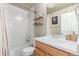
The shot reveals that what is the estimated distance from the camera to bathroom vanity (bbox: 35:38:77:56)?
4.04ft

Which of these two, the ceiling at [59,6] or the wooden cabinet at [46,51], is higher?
the ceiling at [59,6]

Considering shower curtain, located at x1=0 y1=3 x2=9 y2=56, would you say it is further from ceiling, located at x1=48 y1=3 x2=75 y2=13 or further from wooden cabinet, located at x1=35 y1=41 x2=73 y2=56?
ceiling, located at x1=48 y1=3 x2=75 y2=13

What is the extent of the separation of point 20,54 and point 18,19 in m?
0.50

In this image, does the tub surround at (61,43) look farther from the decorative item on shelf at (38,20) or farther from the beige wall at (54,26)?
the decorative item on shelf at (38,20)

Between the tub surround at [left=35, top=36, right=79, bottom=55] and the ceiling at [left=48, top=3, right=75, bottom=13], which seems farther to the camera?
the ceiling at [left=48, top=3, right=75, bottom=13]

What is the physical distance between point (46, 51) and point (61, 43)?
0.80ft

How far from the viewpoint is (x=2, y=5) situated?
130cm

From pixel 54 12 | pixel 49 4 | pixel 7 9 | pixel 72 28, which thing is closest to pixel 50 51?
pixel 72 28

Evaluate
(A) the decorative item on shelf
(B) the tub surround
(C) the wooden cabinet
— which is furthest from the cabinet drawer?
(A) the decorative item on shelf

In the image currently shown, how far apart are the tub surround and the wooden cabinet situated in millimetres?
42

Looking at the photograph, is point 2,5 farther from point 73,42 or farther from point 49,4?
point 73,42

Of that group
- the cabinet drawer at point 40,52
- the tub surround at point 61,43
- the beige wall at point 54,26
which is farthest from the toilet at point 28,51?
the beige wall at point 54,26

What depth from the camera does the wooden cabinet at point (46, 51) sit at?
1279 mm

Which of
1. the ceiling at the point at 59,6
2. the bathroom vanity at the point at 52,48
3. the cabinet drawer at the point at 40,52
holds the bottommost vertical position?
the cabinet drawer at the point at 40,52
